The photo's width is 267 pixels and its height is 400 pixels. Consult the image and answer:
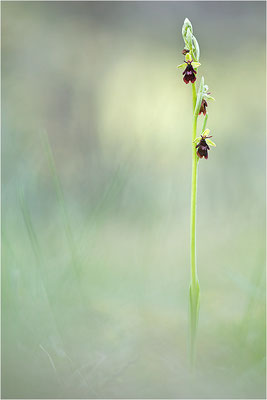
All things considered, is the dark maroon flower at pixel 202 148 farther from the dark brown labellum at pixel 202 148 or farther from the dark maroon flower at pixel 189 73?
the dark maroon flower at pixel 189 73

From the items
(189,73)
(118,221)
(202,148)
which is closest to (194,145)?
(202,148)

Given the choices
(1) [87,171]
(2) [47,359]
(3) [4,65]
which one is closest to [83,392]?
(2) [47,359]

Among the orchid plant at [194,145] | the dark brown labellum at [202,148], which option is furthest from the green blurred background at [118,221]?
the dark brown labellum at [202,148]

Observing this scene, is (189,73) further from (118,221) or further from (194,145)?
(118,221)

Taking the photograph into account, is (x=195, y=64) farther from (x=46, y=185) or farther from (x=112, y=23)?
(x=112, y=23)

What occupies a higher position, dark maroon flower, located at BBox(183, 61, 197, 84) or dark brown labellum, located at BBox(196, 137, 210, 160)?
dark maroon flower, located at BBox(183, 61, 197, 84)

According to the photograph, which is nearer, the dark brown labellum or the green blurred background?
the green blurred background

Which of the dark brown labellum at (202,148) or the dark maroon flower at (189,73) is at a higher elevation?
the dark maroon flower at (189,73)

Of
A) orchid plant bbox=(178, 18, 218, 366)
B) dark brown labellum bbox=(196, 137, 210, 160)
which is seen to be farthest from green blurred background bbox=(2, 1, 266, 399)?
dark brown labellum bbox=(196, 137, 210, 160)

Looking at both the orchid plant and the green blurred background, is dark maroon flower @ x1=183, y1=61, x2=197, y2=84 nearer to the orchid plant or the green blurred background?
the orchid plant

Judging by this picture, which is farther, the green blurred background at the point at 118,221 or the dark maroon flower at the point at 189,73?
the dark maroon flower at the point at 189,73
